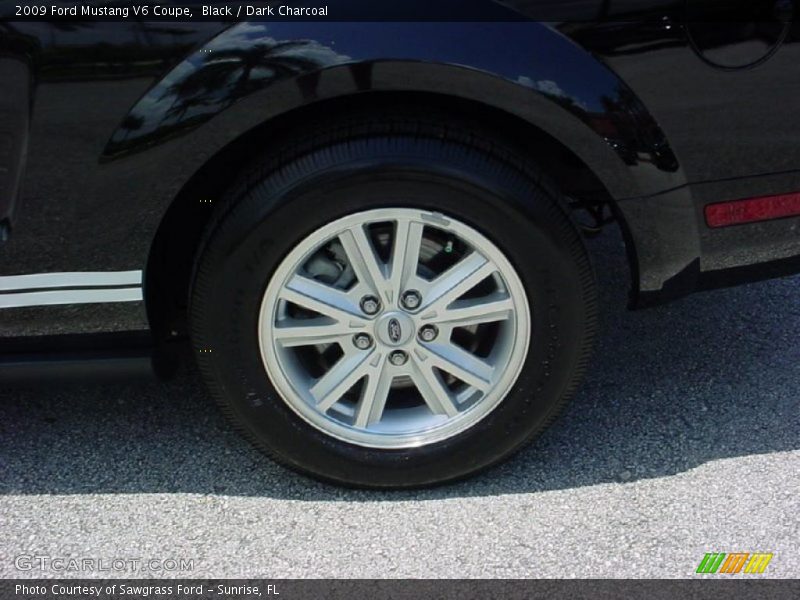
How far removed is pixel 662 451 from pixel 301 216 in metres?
1.23

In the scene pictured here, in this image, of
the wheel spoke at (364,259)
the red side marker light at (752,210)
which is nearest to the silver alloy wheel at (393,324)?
the wheel spoke at (364,259)

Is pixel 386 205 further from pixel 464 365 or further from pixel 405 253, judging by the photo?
pixel 464 365

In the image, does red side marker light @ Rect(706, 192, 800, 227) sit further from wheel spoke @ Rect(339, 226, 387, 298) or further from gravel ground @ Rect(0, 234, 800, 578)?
wheel spoke @ Rect(339, 226, 387, 298)

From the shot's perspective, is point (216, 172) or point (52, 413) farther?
point (52, 413)

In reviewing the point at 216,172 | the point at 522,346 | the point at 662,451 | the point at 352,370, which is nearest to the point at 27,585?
the point at 352,370

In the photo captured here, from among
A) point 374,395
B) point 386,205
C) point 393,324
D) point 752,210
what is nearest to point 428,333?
point 393,324

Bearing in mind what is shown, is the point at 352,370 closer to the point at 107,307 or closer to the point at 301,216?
the point at 301,216

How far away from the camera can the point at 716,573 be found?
2.20 m

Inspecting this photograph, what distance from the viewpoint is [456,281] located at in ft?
7.65

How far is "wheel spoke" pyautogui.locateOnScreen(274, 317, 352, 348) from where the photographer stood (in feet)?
7.71

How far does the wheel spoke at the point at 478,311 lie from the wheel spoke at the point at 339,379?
0.76 feet

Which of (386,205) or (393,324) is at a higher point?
(386,205)

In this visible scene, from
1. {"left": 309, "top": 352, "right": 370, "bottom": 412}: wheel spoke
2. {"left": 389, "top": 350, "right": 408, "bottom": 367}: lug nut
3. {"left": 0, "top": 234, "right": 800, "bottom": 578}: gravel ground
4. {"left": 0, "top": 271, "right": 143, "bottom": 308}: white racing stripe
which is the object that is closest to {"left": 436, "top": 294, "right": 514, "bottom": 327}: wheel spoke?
{"left": 389, "top": 350, "right": 408, "bottom": 367}: lug nut

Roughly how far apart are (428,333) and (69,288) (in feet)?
2.89
